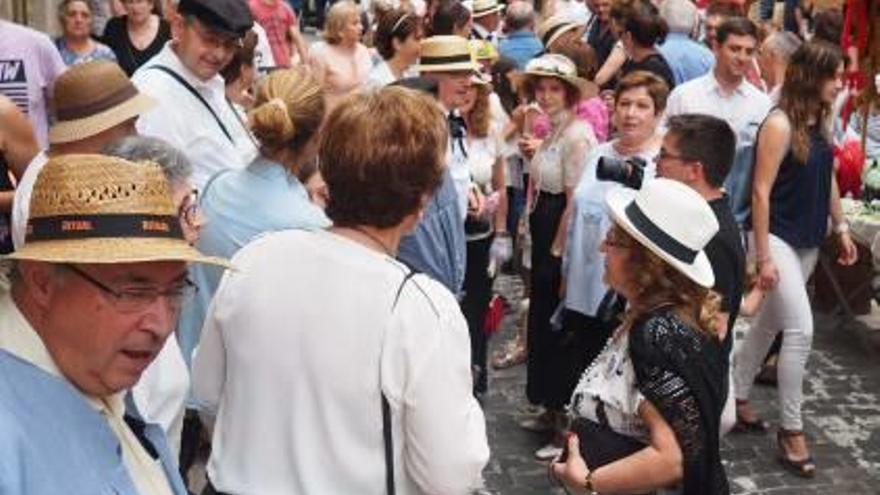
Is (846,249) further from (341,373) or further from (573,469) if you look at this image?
(341,373)

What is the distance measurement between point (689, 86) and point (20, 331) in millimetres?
4882

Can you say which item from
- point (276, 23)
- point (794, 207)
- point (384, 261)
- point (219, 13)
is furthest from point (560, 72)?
point (276, 23)

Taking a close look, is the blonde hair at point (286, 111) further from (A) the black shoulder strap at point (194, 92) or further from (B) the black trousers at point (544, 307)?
(B) the black trousers at point (544, 307)

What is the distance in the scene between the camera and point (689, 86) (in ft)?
19.8

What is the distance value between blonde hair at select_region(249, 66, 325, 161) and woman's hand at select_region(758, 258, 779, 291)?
8.57ft

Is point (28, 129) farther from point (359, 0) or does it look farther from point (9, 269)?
point (359, 0)

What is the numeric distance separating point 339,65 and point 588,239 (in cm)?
357

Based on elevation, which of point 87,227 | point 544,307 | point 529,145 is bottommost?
point 544,307

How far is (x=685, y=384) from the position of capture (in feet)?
9.07

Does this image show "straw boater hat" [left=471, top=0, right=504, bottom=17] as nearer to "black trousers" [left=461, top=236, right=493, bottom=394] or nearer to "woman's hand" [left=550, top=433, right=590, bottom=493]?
"black trousers" [left=461, top=236, right=493, bottom=394]

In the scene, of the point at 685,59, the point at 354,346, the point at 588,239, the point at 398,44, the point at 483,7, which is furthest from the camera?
the point at 483,7

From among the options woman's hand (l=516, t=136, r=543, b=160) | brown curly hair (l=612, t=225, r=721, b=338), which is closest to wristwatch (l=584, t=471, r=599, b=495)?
brown curly hair (l=612, t=225, r=721, b=338)

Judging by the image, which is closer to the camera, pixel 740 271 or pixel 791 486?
pixel 740 271

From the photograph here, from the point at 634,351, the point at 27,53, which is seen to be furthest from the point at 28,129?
the point at 634,351
